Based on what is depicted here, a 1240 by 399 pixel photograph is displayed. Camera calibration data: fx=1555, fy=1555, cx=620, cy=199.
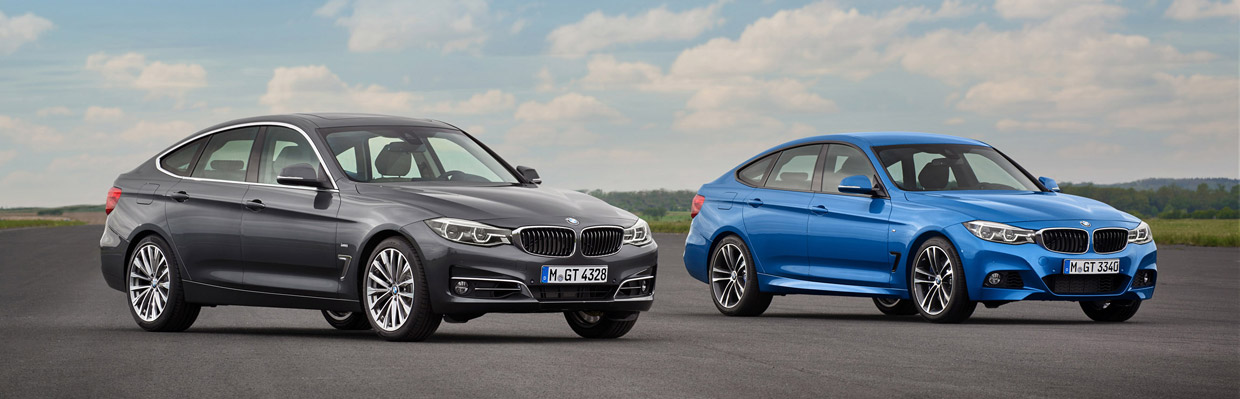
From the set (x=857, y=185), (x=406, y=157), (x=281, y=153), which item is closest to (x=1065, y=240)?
(x=857, y=185)

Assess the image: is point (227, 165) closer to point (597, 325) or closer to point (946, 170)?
point (597, 325)

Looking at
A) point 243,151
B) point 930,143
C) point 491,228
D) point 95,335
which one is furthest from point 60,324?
point 930,143

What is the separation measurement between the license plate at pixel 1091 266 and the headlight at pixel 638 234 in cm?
376

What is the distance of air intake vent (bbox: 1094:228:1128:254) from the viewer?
13.1 meters

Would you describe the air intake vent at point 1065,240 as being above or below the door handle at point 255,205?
below

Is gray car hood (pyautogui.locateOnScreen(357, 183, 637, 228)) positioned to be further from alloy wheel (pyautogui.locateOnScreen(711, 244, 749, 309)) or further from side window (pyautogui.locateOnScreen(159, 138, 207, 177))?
alloy wheel (pyautogui.locateOnScreen(711, 244, 749, 309))

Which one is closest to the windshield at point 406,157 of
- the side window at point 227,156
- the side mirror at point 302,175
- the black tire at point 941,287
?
the side mirror at point 302,175

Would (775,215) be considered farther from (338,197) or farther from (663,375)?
(663,375)

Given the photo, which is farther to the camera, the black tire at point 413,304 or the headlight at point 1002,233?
the headlight at point 1002,233

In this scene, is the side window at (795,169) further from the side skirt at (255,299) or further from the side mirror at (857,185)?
the side skirt at (255,299)

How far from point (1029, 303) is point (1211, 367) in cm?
740

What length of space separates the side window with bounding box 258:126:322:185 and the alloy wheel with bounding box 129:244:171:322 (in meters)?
1.25

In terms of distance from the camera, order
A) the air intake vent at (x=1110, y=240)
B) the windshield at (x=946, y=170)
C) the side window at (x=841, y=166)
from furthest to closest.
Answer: the side window at (x=841, y=166) < the windshield at (x=946, y=170) < the air intake vent at (x=1110, y=240)

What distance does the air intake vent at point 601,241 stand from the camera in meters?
10.9
